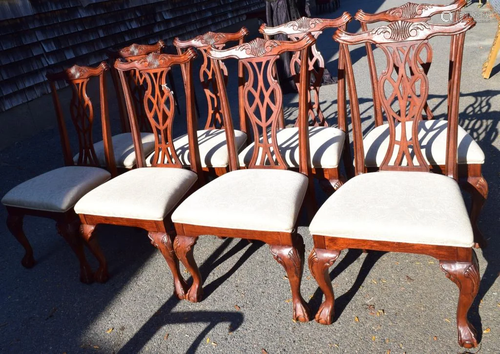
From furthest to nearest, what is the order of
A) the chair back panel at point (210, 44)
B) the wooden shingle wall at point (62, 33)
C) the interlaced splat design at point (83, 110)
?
the wooden shingle wall at point (62, 33)
the chair back panel at point (210, 44)
the interlaced splat design at point (83, 110)

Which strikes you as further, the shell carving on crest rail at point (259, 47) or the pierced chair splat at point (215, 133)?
the pierced chair splat at point (215, 133)

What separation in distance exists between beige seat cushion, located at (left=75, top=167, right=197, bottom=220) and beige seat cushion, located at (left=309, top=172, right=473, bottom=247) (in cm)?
87

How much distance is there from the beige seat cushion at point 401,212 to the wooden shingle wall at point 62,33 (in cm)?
486

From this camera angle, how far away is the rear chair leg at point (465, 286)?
1850 mm

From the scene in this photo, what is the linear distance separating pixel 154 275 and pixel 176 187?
647 millimetres

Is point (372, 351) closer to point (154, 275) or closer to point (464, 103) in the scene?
point (154, 275)

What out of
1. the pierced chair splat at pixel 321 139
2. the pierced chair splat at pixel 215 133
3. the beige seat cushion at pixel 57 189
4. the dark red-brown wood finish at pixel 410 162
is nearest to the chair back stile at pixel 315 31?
the pierced chair splat at pixel 321 139

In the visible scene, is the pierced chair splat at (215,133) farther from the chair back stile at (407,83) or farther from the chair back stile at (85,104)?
the chair back stile at (407,83)

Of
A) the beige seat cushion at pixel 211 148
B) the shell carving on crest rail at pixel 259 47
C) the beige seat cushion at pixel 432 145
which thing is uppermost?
the shell carving on crest rail at pixel 259 47

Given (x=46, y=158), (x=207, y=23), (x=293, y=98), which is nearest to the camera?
(x=46, y=158)

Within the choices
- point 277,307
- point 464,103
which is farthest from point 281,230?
point 464,103

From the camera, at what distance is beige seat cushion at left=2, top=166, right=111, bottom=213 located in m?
2.68

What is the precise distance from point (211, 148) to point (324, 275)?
4.15 ft

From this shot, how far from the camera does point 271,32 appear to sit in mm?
3135
